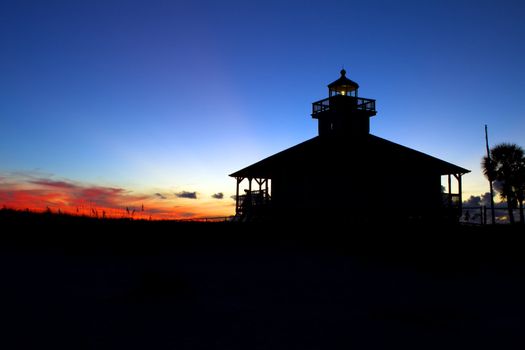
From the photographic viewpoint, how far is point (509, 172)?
35.0m

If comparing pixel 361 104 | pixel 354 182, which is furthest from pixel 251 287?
pixel 361 104

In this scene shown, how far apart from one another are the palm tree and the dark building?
9.12 metres

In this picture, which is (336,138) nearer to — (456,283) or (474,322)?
(456,283)

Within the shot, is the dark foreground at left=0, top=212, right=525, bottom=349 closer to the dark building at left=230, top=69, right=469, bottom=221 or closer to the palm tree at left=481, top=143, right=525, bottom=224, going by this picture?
the dark building at left=230, top=69, right=469, bottom=221

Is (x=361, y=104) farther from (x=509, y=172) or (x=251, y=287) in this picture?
(x=251, y=287)

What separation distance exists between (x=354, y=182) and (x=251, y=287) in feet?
58.9

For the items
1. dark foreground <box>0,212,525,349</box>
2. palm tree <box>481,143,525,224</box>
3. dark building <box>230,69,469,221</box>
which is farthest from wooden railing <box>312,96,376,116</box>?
dark foreground <box>0,212,525,349</box>

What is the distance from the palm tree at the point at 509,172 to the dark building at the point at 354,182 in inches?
359

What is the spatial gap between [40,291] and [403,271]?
9.91m

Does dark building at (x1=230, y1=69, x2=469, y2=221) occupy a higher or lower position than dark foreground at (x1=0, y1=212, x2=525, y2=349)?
higher

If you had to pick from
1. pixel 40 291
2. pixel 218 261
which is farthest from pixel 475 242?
pixel 40 291

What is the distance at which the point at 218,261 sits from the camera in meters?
12.7

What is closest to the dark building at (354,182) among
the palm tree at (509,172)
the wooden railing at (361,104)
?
the wooden railing at (361,104)

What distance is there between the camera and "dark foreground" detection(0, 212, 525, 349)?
23.2 feet
